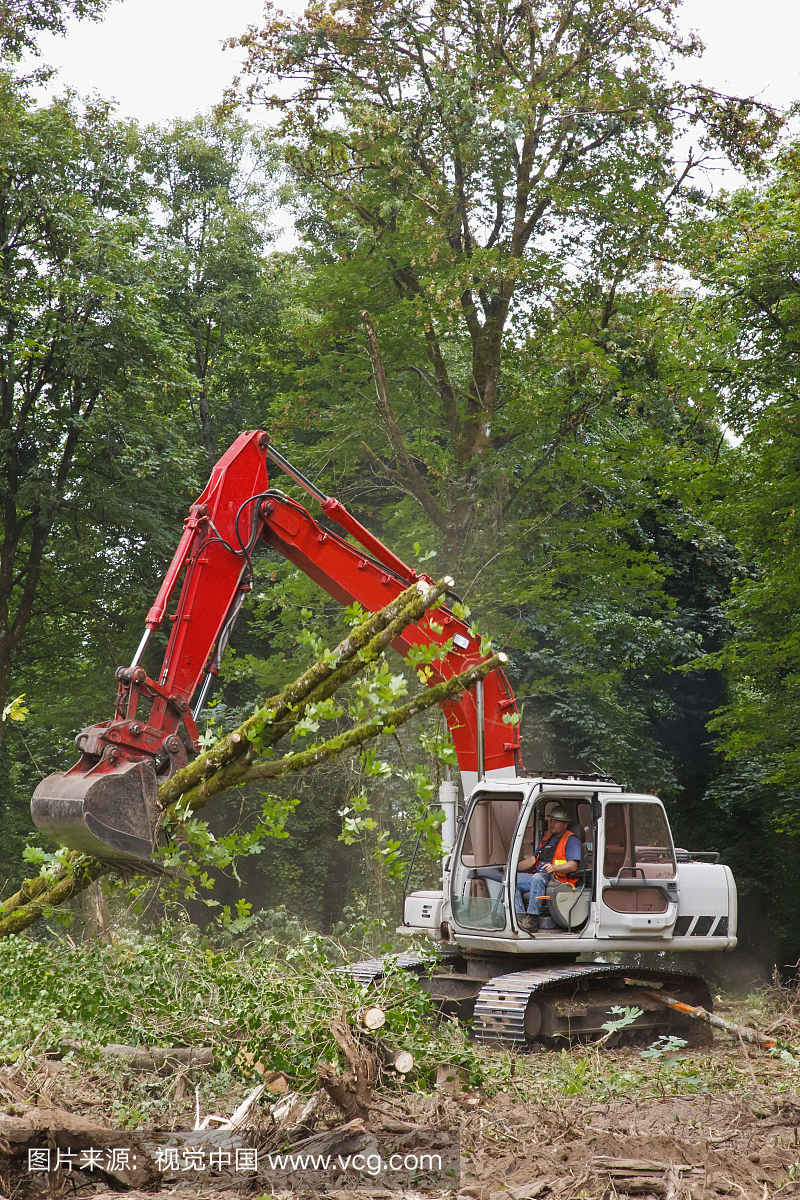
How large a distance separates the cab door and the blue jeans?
18.6 inches

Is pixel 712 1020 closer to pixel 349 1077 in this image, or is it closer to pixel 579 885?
pixel 579 885

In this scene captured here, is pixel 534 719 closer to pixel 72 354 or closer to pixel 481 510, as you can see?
pixel 481 510

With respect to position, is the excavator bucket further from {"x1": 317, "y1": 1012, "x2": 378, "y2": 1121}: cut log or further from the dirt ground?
{"x1": 317, "y1": 1012, "x2": 378, "y2": 1121}: cut log

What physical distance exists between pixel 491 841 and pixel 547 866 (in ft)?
1.64

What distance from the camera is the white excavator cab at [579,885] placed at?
24.7ft

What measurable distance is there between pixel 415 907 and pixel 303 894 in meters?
9.42

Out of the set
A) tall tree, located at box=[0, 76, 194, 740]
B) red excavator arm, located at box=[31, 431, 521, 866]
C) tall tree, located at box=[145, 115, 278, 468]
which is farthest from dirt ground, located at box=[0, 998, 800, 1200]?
tall tree, located at box=[145, 115, 278, 468]

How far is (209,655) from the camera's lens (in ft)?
20.0

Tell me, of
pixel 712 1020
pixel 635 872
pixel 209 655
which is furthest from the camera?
pixel 635 872

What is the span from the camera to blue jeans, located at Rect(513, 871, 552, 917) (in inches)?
295

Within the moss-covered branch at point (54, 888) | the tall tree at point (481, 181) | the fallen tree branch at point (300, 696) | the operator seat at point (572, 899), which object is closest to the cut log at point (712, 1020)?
the operator seat at point (572, 899)

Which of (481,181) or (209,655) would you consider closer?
(209,655)

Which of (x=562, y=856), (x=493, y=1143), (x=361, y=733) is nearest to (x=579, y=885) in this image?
(x=562, y=856)

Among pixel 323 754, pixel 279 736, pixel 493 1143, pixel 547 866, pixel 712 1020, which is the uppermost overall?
pixel 279 736
